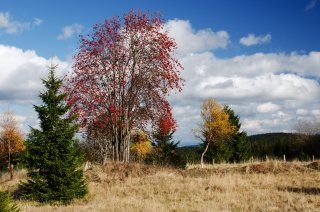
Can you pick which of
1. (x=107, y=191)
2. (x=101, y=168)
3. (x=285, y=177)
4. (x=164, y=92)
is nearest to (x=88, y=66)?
(x=164, y=92)

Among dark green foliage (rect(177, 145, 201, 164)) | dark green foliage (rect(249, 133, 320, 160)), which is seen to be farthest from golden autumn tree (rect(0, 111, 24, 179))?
dark green foliage (rect(249, 133, 320, 160))

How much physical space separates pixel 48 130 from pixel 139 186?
5.00 m

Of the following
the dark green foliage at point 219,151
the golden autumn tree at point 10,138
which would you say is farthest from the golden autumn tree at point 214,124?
the golden autumn tree at point 10,138

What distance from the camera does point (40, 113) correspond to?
1570cm

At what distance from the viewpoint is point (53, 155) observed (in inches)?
620

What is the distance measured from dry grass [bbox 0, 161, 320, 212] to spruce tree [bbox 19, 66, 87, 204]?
67 cm

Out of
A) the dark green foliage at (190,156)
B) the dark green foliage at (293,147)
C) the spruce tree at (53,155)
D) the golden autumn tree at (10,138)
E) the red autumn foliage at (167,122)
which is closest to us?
the spruce tree at (53,155)

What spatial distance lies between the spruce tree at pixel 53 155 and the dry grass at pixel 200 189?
0.67 m

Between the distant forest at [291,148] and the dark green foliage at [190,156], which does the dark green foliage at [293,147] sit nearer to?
the distant forest at [291,148]

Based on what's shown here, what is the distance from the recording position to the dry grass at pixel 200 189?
1350cm

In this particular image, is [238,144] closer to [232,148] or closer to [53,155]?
[232,148]

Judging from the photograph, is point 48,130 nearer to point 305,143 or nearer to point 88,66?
point 88,66

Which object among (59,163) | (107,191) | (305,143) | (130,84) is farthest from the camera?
(305,143)

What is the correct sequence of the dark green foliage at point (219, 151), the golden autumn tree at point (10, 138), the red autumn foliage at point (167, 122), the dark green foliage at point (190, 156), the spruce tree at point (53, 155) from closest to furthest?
the spruce tree at point (53, 155)
the red autumn foliage at point (167, 122)
the golden autumn tree at point (10, 138)
the dark green foliage at point (190, 156)
the dark green foliage at point (219, 151)
